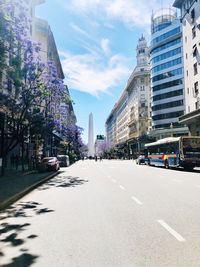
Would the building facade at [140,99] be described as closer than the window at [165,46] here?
No

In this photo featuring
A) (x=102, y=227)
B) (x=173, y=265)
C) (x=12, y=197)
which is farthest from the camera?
(x=12, y=197)

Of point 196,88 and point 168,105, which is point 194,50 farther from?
point 168,105

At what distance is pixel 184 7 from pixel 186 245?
3887 centimetres

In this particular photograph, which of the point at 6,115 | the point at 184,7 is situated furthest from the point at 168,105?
the point at 6,115

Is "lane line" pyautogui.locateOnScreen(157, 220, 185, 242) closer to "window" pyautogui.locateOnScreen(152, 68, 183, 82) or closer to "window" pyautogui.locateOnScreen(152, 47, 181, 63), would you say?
"window" pyautogui.locateOnScreen(152, 68, 183, 82)

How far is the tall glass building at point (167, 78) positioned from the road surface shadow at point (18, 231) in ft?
180

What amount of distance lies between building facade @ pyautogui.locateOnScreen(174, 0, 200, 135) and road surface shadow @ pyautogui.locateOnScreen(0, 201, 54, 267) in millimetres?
25196

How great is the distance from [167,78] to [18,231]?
209 feet

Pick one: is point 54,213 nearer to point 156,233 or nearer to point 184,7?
point 156,233

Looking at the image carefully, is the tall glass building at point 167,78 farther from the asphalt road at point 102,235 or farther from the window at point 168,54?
→ the asphalt road at point 102,235

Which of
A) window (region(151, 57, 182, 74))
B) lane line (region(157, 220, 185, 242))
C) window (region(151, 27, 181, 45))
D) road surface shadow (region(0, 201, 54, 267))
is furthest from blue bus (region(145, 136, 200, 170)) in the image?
window (region(151, 27, 181, 45))

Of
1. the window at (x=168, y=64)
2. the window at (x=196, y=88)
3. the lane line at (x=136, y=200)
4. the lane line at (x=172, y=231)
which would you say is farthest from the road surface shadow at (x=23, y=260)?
the window at (x=168, y=64)

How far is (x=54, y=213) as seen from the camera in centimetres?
671

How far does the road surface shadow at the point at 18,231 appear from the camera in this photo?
12.0 feet
